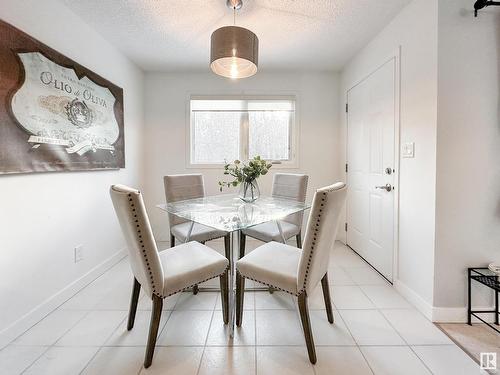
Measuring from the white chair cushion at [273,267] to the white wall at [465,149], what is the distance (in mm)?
1059

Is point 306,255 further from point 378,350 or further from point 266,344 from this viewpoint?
point 378,350

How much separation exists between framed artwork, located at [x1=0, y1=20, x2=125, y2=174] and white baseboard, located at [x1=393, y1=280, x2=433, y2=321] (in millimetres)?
2917

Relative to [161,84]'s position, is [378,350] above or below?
below

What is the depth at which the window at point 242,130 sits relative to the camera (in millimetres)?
3291

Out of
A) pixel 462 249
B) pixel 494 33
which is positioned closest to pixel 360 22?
pixel 494 33

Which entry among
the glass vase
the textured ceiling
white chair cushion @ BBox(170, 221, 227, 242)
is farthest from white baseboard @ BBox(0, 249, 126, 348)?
the textured ceiling

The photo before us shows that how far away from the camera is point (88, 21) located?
2.12m

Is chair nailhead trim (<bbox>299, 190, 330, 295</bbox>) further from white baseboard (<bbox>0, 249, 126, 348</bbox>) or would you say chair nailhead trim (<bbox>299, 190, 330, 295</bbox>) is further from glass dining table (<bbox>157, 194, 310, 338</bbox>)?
white baseboard (<bbox>0, 249, 126, 348</bbox>)

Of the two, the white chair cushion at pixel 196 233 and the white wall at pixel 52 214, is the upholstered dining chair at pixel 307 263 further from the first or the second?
the white wall at pixel 52 214

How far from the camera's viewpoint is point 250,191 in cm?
232

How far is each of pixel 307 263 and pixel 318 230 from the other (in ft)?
0.65

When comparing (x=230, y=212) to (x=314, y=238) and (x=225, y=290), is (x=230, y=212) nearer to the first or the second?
(x=225, y=290)

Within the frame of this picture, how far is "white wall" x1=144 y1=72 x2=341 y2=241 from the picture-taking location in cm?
323

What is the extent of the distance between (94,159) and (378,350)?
8.75 feet
